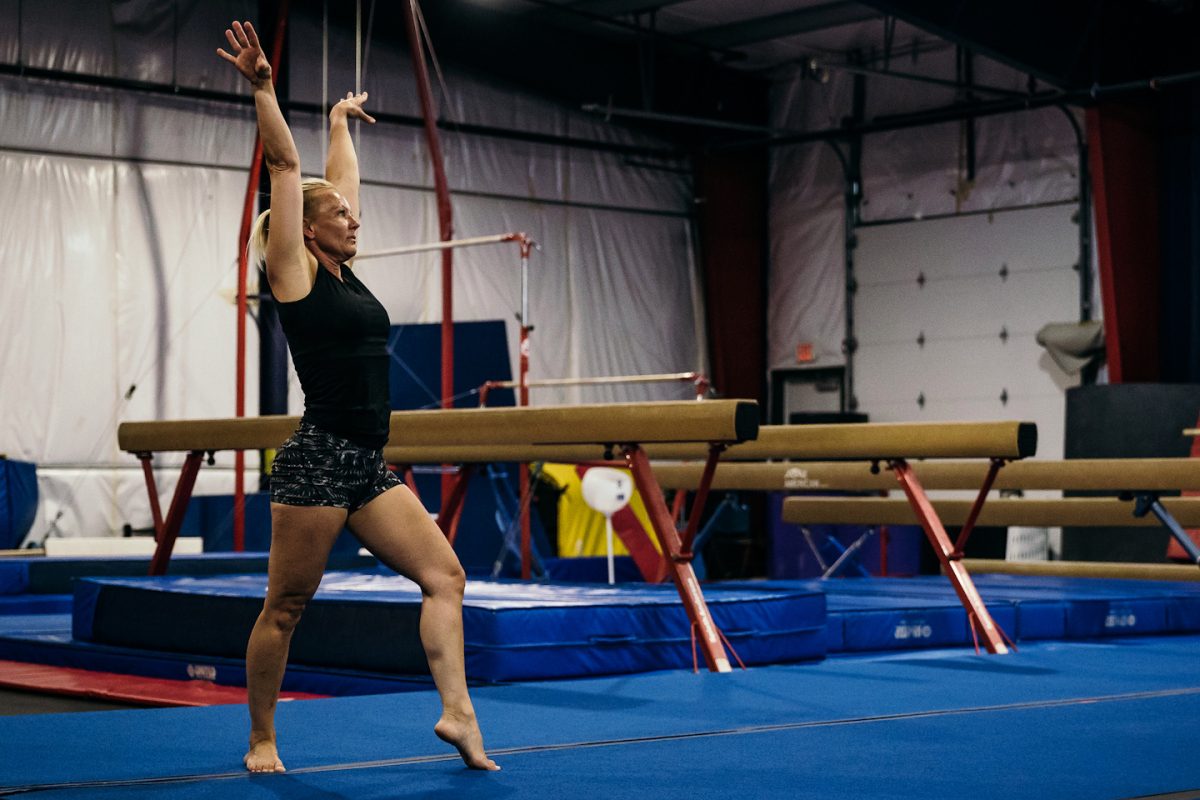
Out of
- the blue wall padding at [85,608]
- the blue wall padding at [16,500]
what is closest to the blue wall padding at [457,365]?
the blue wall padding at [16,500]

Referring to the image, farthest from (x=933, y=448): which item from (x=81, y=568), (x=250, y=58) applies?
(x=81, y=568)

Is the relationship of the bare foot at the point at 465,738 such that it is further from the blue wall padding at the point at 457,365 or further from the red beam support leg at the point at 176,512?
the blue wall padding at the point at 457,365

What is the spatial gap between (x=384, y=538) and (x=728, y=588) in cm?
341

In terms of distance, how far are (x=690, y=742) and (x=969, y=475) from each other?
556 cm

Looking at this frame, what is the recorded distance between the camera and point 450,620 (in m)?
3.34

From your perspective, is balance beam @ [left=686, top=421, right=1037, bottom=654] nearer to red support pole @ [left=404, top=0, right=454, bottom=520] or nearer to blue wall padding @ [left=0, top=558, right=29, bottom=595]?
red support pole @ [left=404, top=0, right=454, bottom=520]

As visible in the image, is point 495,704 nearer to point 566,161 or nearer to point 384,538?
point 384,538

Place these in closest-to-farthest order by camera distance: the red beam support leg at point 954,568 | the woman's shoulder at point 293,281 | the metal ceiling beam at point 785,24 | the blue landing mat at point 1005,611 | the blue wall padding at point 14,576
A: 1. the woman's shoulder at point 293,281
2. the red beam support leg at point 954,568
3. the blue landing mat at point 1005,611
4. the blue wall padding at point 14,576
5. the metal ceiling beam at point 785,24

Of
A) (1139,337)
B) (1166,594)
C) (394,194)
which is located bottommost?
(1166,594)

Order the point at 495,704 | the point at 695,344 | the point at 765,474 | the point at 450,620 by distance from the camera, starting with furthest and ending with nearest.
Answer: the point at 695,344
the point at 765,474
the point at 495,704
the point at 450,620

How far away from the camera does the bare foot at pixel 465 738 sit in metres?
3.27

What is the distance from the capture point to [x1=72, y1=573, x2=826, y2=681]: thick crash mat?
17.2 feet

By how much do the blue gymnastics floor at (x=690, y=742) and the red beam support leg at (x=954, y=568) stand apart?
38.4 inches

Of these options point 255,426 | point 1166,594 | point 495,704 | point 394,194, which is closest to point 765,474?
point 1166,594
